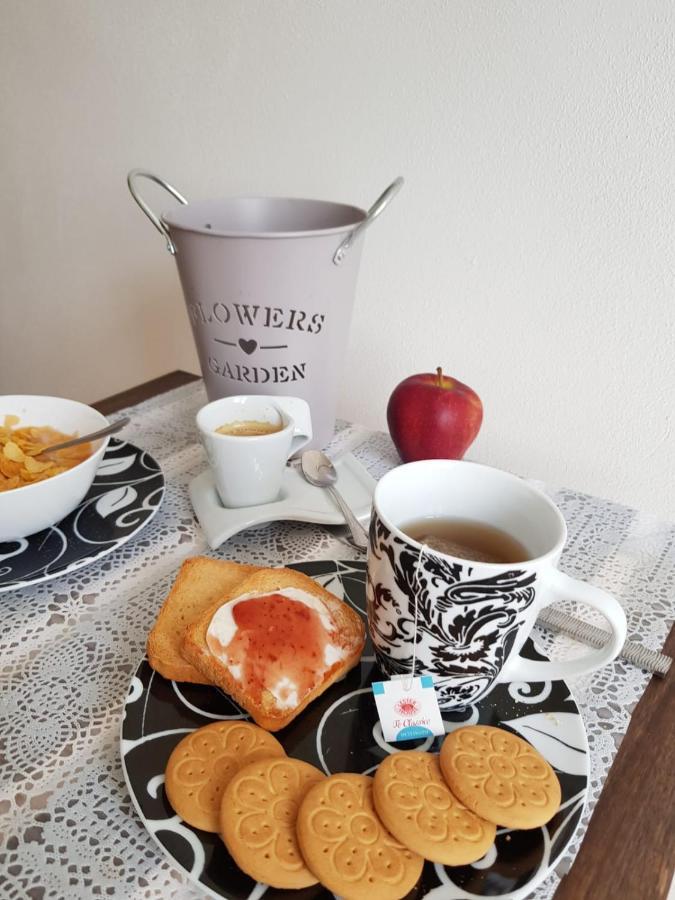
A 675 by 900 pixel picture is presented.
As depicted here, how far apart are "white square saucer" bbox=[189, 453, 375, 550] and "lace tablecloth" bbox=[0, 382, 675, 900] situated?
2 cm

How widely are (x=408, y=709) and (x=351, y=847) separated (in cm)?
9

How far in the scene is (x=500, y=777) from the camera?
0.33m

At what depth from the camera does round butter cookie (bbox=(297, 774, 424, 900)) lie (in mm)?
280

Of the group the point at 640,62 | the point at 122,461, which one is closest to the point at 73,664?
the point at 122,461

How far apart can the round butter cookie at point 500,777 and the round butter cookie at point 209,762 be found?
10 cm

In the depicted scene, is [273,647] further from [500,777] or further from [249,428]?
[249,428]

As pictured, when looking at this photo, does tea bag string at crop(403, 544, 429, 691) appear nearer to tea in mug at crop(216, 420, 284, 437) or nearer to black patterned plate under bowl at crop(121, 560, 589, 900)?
black patterned plate under bowl at crop(121, 560, 589, 900)

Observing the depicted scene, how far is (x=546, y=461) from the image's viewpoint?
0.94 m

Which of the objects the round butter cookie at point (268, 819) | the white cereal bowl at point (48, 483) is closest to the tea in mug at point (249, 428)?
the white cereal bowl at point (48, 483)

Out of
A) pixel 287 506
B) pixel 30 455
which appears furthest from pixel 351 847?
pixel 30 455

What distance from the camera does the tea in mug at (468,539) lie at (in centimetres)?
42

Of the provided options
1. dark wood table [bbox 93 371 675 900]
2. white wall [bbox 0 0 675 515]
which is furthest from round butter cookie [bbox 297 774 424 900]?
white wall [bbox 0 0 675 515]

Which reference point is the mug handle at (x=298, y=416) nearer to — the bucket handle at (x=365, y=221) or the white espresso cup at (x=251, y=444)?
the white espresso cup at (x=251, y=444)

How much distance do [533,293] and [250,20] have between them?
582 millimetres
